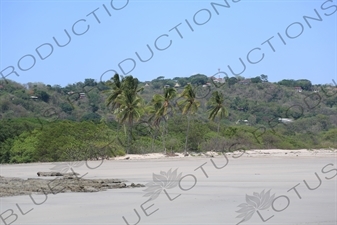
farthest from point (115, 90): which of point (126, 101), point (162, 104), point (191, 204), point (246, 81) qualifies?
point (246, 81)

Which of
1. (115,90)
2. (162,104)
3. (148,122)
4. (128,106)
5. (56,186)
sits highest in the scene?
(115,90)

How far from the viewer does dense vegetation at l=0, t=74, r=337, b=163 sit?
161 feet

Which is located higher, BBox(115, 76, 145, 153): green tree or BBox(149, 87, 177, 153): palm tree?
BBox(115, 76, 145, 153): green tree

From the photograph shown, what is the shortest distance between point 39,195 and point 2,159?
32.1 metres

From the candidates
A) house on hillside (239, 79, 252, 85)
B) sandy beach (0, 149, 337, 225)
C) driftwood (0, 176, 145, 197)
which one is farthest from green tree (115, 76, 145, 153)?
house on hillside (239, 79, 252, 85)

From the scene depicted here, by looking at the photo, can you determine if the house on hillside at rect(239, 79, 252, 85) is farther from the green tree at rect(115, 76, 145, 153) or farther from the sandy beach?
the sandy beach

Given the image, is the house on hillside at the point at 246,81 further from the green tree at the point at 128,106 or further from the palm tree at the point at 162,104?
the green tree at the point at 128,106

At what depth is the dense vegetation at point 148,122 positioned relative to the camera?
48.9 m

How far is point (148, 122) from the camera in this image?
205 feet

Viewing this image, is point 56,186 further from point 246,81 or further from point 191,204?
point 246,81

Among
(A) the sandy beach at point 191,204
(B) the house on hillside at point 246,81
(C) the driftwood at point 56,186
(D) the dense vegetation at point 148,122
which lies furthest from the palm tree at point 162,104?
(B) the house on hillside at point 246,81

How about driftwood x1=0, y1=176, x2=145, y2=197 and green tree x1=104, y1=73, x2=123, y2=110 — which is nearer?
driftwood x1=0, y1=176, x2=145, y2=197

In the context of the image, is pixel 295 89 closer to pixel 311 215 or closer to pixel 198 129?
pixel 198 129

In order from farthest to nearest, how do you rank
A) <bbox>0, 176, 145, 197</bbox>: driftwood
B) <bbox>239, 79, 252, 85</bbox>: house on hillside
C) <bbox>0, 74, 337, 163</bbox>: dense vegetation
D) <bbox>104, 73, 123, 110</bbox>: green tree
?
<bbox>239, 79, 252, 85</bbox>: house on hillside
<bbox>104, 73, 123, 110</bbox>: green tree
<bbox>0, 74, 337, 163</bbox>: dense vegetation
<bbox>0, 176, 145, 197</bbox>: driftwood
